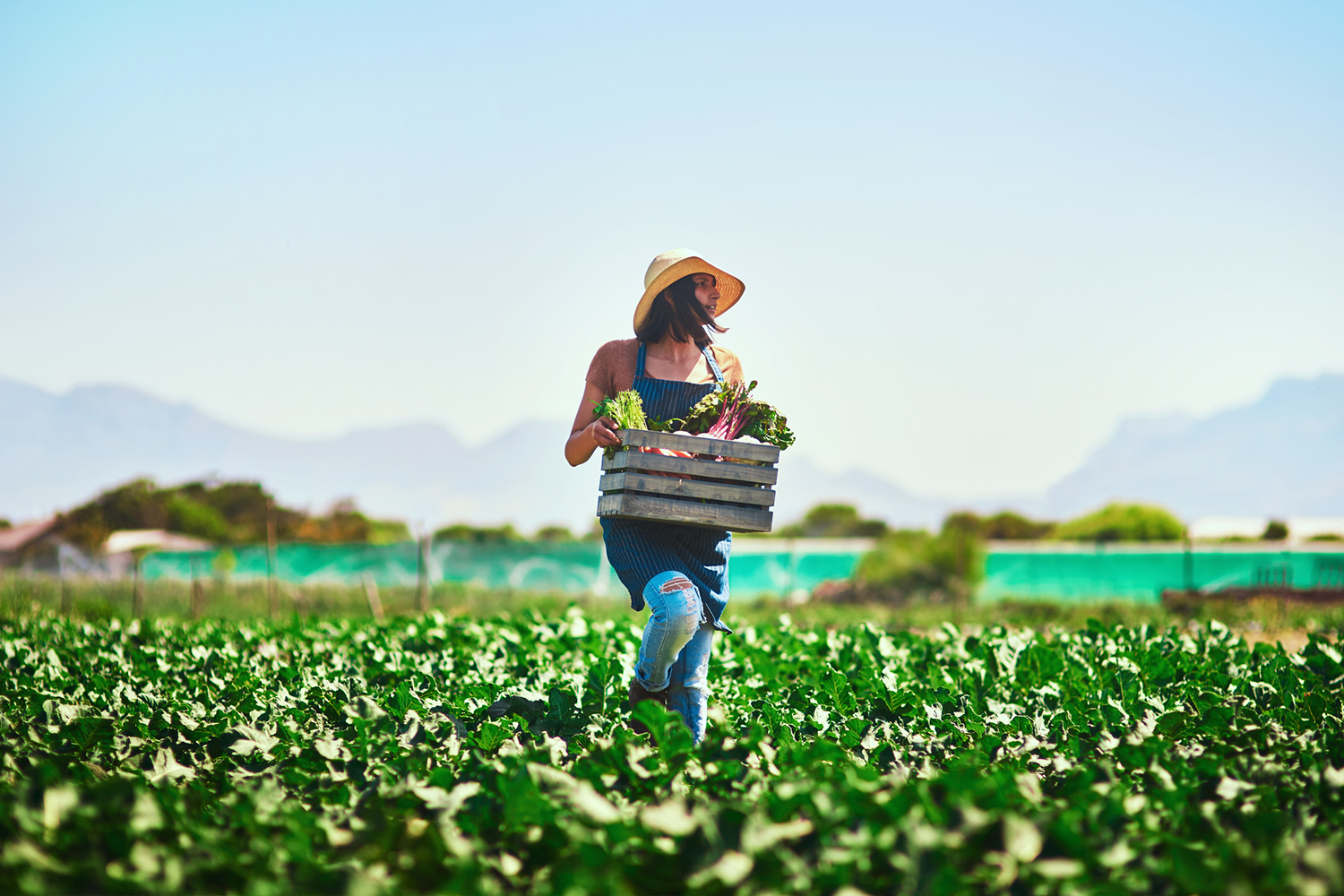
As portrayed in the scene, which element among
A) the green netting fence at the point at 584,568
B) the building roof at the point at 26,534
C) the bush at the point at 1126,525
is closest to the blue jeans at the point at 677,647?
the green netting fence at the point at 584,568

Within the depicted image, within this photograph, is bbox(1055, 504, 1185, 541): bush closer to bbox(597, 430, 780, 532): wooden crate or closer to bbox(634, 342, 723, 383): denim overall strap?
bbox(634, 342, 723, 383): denim overall strap

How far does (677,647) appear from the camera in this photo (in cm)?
341

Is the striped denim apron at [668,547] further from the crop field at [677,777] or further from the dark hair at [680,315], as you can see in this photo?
the crop field at [677,777]

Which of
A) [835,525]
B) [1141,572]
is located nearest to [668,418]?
[1141,572]

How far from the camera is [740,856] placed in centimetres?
185

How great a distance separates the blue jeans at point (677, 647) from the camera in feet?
11.1

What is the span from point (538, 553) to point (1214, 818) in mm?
19507

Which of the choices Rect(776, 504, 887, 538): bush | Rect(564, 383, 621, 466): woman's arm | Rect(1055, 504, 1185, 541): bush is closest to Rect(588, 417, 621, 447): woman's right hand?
Rect(564, 383, 621, 466): woman's arm

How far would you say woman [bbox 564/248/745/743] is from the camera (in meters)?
3.43

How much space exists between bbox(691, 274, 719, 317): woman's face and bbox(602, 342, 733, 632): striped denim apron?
1.06 ft

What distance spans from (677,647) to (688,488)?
0.53 metres

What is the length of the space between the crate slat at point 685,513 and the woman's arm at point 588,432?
21 cm

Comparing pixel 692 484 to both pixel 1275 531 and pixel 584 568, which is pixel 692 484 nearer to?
pixel 584 568

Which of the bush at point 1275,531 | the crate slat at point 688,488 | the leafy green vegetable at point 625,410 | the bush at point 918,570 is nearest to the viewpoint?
the crate slat at point 688,488
